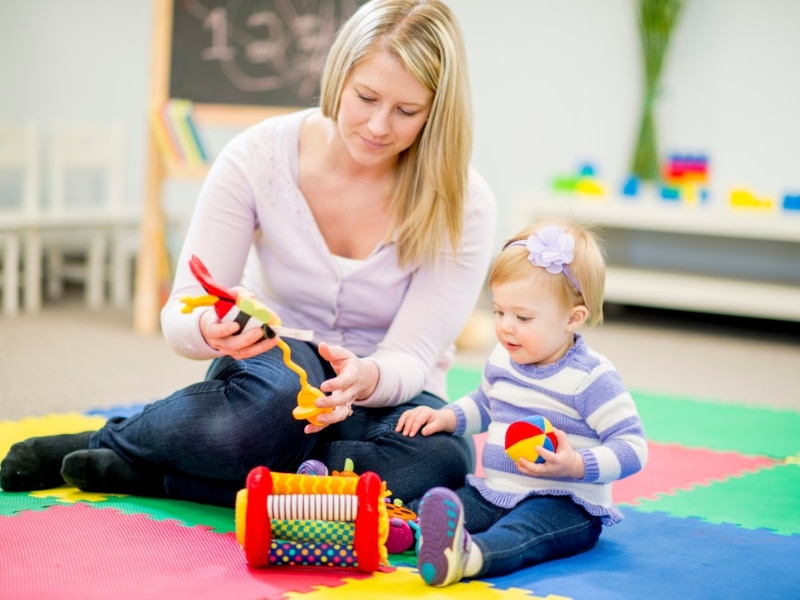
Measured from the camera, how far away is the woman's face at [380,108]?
54.0 inches

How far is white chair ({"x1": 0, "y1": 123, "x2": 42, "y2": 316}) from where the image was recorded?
3.11 metres

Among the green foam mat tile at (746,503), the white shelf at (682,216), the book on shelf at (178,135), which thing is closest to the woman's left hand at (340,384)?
the green foam mat tile at (746,503)

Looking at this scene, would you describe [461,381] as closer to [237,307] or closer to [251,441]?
[251,441]

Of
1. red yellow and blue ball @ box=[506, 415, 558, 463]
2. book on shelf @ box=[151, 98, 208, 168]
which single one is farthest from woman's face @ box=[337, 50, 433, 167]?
book on shelf @ box=[151, 98, 208, 168]

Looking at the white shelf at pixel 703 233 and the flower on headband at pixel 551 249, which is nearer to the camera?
the flower on headband at pixel 551 249

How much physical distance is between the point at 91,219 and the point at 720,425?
2.07m

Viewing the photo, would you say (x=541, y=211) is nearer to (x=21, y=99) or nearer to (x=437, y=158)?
(x=21, y=99)

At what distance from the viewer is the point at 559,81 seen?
390cm

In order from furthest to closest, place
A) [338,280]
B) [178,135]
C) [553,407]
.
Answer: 1. [178,135]
2. [338,280]
3. [553,407]

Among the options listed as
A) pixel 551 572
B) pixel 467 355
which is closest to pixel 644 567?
pixel 551 572

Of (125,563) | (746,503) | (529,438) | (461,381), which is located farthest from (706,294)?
(125,563)

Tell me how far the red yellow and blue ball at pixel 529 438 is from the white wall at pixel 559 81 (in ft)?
7.66

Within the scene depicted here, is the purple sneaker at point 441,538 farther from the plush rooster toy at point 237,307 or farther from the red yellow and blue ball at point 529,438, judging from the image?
the plush rooster toy at point 237,307

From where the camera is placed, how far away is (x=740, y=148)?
3656 millimetres
